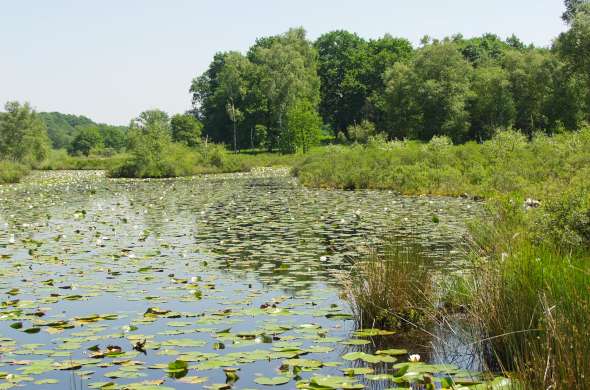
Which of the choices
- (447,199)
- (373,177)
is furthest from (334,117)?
(447,199)

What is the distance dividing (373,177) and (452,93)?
32.5 meters

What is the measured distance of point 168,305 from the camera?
318 inches

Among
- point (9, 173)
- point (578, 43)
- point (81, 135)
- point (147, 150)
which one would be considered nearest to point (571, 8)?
point (578, 43)

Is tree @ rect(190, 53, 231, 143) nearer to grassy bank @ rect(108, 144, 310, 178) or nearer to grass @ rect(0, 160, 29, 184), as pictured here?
grassy bank @ rect(108, 144, 310, 178)

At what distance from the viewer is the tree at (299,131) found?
65000 mm

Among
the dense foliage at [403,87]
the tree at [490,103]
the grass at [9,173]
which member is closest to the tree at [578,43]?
the dense foliage at [403,87]

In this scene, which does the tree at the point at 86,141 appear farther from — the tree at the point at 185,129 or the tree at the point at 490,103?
the tree at the point at 490,103

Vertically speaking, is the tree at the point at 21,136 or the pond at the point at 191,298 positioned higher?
the tree at the point at 21,136

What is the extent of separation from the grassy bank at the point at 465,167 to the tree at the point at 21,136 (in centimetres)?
4741

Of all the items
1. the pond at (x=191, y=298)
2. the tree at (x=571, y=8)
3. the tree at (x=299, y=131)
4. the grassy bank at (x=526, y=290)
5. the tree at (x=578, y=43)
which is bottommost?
the pond at (x=191, y=298)

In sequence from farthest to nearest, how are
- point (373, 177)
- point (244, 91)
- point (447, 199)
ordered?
point (244, 91), point (373, 177), point (447, 199)

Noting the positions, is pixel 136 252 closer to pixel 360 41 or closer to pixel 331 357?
pixel 331 357

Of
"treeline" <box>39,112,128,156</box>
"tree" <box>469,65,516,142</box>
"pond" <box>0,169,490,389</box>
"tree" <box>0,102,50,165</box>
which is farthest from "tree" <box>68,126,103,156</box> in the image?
"pond" <box>0,169,490,389</box>

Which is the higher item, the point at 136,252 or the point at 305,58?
the point at 305,58
